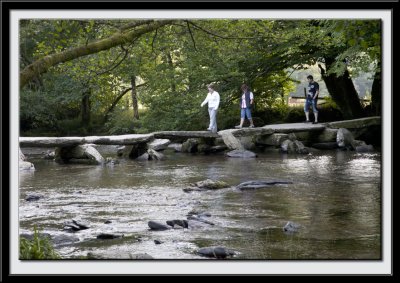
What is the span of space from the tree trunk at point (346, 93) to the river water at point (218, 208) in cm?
954

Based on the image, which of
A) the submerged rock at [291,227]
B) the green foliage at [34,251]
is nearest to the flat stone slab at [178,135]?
the submerged rock at [291,227]

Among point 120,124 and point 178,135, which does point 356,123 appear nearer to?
point 178,135

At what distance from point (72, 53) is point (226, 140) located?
1539cm

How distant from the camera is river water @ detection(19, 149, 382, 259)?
22.9ft

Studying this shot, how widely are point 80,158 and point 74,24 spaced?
11358mm

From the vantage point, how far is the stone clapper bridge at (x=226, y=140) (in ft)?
66.0

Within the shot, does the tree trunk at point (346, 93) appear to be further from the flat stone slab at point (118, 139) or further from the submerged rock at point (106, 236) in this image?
the submerged rock at point (106, 236)

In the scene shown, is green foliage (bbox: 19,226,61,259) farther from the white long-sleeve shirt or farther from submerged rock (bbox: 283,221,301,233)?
the white long-sleeve shirt

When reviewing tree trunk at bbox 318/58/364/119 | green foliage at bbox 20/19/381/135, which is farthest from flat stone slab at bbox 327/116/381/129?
tree trunk at bbox 318/58/364/119

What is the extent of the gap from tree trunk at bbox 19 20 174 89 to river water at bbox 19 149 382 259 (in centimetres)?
206

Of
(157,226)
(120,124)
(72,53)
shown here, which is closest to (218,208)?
(157,226)

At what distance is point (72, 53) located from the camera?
7793mm
